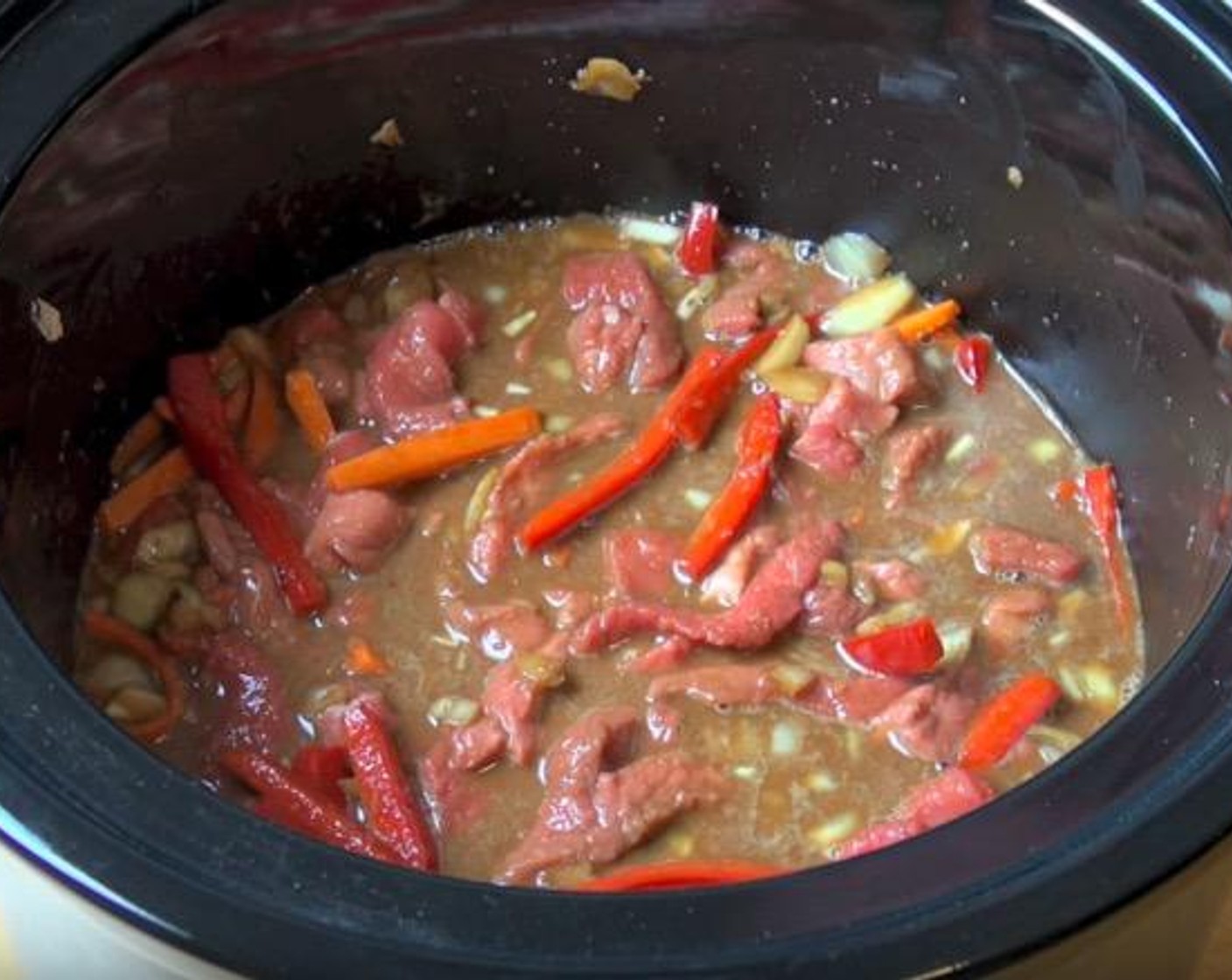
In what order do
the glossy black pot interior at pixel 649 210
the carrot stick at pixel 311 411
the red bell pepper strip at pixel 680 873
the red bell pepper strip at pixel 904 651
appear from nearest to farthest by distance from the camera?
the glossy black pot interior at pixel 649 210, the red bell pepper strip at pixel 680 873, the red bell pepper strip at pixel 904 651, the carrot stick at pixel 311 411

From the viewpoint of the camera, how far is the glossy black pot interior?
1.17 meters

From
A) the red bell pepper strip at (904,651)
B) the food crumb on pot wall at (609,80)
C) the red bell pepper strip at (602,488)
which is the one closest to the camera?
the red bell pepper strip at (904,651)

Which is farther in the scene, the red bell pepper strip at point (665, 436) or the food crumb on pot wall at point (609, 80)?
the food crumb on pot wall at point (609, 80)

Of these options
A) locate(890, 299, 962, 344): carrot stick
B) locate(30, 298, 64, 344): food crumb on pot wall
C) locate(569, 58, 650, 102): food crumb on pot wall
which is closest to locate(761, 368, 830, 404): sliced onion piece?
locate(890, 299, 962, 344): carrot stick

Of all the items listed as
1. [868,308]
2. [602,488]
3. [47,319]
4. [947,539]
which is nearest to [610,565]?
[602,488]

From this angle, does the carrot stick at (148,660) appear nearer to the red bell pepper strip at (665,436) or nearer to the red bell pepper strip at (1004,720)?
the red bell pepper strip at (665,436)

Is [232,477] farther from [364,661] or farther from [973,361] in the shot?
[973,361]

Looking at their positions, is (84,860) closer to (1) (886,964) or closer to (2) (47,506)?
(1) (886,964)

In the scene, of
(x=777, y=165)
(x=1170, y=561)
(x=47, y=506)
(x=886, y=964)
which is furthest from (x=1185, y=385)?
(x=47, y=506)

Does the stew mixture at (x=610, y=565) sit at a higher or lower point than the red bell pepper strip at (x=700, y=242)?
lower

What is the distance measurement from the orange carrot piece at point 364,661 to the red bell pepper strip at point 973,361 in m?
0.68

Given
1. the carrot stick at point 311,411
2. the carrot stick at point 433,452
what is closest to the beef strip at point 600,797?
the carrot stick at point 433,452

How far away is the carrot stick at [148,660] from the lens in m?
1.69

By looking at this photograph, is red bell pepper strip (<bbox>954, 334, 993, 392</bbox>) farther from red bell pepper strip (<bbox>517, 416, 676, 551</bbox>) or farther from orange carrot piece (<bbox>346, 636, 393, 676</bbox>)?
orange carrot piece (<bbox>346, 636, 393, 676</bbox>)
